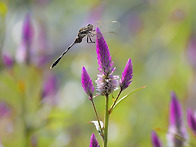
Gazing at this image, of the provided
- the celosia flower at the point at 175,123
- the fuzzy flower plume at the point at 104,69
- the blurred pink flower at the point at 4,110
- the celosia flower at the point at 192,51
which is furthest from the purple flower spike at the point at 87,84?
the celosia flower at the point at 192,51

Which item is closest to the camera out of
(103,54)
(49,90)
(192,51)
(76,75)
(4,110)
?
(103,54)

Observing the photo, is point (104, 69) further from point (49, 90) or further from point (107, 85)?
point (49, 90)

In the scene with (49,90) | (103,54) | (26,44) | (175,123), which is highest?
(26,44)

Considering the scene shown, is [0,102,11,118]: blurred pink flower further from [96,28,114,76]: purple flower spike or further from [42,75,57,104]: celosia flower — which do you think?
[96,28,114,76]: purple flower spike

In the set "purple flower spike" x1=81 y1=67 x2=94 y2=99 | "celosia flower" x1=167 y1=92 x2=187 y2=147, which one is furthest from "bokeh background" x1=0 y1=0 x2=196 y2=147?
"purple flower spike" x1=81 y1=67 x2=94 y2=99

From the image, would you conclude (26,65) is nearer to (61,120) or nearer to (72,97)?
(61,120)

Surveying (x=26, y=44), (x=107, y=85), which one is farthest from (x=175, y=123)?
(x=26, y=44)

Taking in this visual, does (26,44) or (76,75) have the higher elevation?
(26,44)
